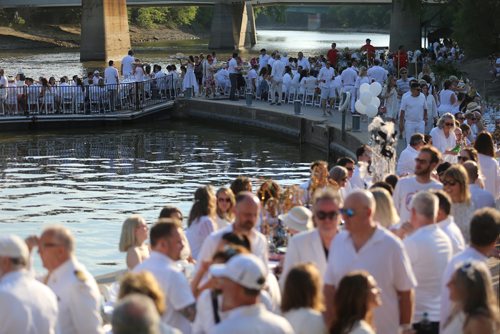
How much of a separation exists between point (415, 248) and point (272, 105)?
2739 centimetres

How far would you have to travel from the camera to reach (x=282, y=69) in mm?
35812

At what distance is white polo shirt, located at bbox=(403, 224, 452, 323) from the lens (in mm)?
8602

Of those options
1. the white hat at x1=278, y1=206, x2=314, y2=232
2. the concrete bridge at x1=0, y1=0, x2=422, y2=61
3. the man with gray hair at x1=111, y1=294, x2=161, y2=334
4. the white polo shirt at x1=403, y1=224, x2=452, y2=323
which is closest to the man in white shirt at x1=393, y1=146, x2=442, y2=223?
the white hat at x1=278, y1=206, x2=314, y2=232

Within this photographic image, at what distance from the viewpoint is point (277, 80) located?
3556 cm

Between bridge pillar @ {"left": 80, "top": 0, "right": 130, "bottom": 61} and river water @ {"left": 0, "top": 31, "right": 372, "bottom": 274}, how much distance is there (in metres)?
39.0

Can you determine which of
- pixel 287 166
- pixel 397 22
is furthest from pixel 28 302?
pixel 397 22

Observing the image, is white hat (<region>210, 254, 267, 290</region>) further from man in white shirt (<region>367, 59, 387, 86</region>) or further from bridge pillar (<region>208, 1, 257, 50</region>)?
bridge pillar (<region>208, 1, 257, 50</region>)

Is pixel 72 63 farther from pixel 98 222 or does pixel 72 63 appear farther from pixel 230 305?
pixel 230 305

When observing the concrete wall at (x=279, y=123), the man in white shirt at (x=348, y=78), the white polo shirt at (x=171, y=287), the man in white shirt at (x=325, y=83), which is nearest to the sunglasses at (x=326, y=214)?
the white polo shirt at (x=171, y=287)

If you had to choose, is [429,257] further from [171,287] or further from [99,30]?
[99,30]

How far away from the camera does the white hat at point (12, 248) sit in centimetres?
717

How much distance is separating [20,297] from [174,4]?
278ft

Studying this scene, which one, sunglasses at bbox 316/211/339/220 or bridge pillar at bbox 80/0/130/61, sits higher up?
sunglasses at bbox 316/211/339/220

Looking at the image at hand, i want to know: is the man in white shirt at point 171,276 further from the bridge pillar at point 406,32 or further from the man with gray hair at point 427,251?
the bridge pillar at point 406,32
